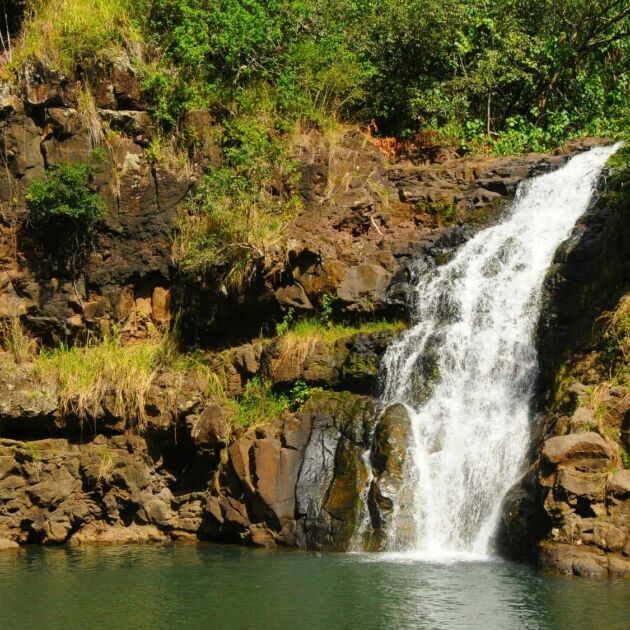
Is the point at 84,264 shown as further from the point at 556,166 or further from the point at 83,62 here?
the point at 556,166

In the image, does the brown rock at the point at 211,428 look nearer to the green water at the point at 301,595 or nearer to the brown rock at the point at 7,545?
the green water at the point at 301,595

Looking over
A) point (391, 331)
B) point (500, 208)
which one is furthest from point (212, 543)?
point (500, 208)

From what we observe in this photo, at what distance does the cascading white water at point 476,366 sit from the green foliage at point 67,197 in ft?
22.6

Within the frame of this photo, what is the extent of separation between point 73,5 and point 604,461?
53.8ft

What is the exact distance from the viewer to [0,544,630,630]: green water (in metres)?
10.6

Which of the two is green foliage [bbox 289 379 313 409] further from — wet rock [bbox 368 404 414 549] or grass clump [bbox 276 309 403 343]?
wet rock [bbox 368 404 414 549]

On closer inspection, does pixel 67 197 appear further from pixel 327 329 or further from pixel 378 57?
pixel 378 57

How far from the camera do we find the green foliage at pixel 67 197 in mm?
20016

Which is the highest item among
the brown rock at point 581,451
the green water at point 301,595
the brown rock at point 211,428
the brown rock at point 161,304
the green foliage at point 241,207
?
the green foliage at point 241,207

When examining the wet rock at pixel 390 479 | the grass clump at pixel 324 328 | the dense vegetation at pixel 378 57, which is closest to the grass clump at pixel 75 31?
the dense vegetation at pixel 378 57

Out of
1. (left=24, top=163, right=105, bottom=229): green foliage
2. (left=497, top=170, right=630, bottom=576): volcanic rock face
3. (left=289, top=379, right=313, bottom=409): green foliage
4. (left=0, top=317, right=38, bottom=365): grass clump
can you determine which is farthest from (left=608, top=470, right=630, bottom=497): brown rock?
(left=24, top=163, right=105, bottom=229): green foliage

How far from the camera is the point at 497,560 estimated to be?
44.3 ft

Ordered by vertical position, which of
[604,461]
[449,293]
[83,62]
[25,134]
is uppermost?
[83,62]

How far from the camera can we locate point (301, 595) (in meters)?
11.9
